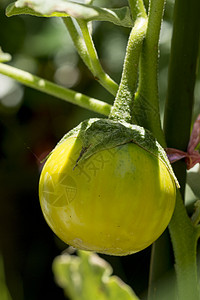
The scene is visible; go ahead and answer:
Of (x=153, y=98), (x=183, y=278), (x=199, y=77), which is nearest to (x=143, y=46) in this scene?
(x=153, y=98)

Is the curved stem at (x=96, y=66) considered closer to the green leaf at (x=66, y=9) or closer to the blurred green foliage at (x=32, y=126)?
the green leaf at (x=66, y=9)

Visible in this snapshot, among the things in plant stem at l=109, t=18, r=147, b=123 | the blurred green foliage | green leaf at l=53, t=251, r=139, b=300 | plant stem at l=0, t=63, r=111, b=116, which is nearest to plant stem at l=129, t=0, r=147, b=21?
plant stem at l=109, t=18, r=147, b=123

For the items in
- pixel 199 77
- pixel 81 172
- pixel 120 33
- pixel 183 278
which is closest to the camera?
pixel 81 172

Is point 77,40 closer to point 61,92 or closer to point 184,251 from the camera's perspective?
point 61,92

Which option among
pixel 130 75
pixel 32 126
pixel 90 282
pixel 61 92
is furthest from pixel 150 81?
pixel 32 126

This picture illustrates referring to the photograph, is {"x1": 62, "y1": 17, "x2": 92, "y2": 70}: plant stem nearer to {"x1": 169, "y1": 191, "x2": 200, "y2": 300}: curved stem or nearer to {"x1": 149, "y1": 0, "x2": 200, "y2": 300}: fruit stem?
{"x1": 149, "y1": 0, "x2": 200, "y2": 300}: fruit stem

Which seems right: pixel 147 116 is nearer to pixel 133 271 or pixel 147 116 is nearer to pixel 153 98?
pixel 153 98
